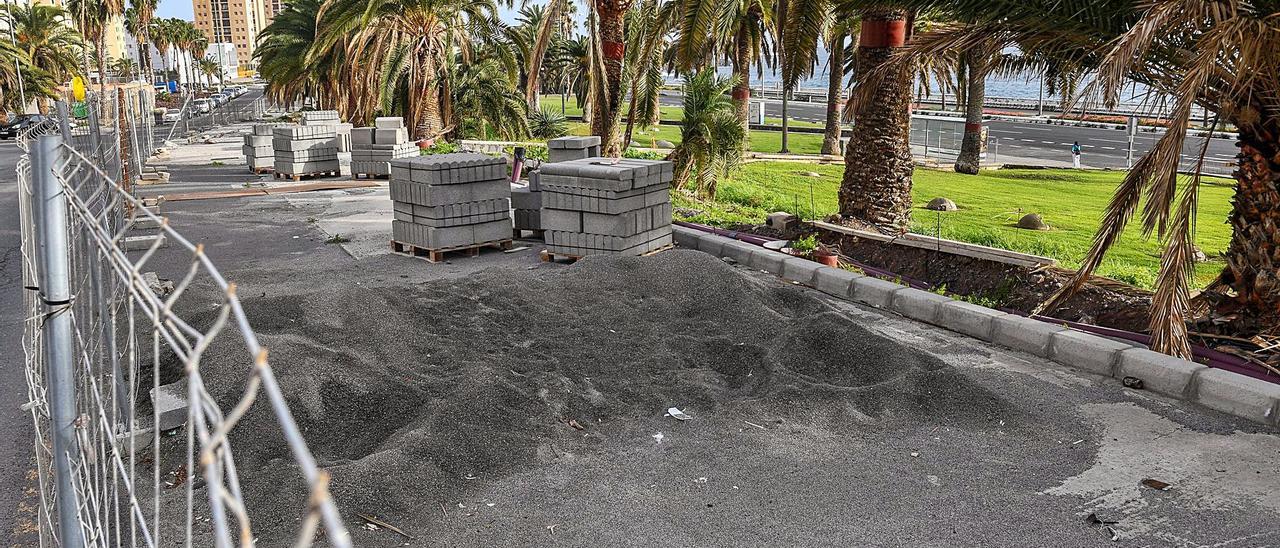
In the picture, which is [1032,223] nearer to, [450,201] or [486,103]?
[450,201]

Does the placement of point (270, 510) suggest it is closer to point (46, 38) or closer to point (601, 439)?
point (601, 439)

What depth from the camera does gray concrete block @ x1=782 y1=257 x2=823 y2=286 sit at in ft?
35.0

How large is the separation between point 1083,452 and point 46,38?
237 ft

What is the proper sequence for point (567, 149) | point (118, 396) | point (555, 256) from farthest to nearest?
1. point (567, 149)
2. point (555, 256)
3. point (118, 396)

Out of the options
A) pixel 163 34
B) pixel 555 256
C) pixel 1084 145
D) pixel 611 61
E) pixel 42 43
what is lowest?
pixel 555 256

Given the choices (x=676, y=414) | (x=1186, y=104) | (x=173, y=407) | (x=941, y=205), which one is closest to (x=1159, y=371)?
(x=1186, y=104)

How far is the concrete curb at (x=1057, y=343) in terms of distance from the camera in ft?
22.0

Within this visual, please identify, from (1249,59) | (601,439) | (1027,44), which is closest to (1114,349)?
(1249,59)

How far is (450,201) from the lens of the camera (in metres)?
12.1

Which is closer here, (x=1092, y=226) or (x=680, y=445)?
(x=680, y=445)

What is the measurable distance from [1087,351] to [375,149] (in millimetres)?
17029

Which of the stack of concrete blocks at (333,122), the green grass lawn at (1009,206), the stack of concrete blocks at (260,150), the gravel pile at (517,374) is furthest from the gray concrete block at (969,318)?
the stack of concrete blocks at (260,150)

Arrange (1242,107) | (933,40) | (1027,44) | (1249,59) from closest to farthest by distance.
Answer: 1. (1249,59)
2. (1242,107)
3. (1027,44)
4. (933,40)

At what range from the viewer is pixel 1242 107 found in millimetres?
7469
